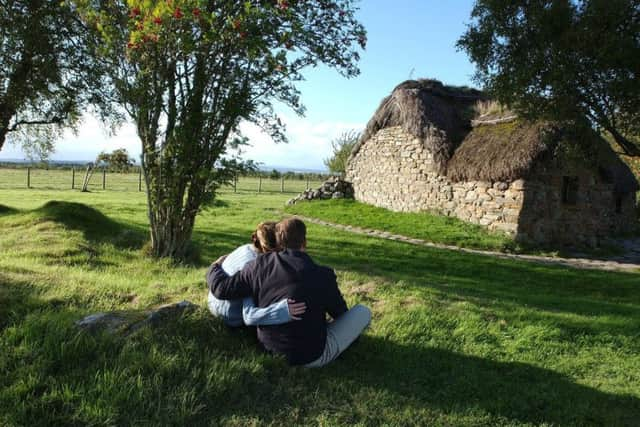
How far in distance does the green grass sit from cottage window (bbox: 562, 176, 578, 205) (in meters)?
2.62

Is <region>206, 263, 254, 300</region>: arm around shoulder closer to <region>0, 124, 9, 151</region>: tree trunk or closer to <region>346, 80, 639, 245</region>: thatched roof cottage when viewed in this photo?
<region>346, 80, 639, 245</region>: thatched roof cottage

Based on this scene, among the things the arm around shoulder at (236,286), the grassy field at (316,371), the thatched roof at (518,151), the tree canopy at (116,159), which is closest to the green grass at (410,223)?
the thatched roof at (518,151)

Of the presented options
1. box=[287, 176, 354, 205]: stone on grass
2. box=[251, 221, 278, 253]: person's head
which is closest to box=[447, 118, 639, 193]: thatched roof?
box=[287, 176, 354, 205]: stone on grass

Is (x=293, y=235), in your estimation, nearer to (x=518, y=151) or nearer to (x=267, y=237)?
(x=267, y=237)

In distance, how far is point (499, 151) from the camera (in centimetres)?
1306

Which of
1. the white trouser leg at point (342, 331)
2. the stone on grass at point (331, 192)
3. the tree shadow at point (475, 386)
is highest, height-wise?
the stone on grass at point (331, 192)

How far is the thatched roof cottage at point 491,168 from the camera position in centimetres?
1230

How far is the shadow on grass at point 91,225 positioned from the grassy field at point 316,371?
40.1 inches

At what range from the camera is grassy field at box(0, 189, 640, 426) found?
2.92 metres

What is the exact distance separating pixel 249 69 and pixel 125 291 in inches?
149

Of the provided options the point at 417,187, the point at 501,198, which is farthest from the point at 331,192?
the point at 501,198

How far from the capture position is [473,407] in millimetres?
3447

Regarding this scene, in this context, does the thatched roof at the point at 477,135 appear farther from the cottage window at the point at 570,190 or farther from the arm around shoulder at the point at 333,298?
the arm around shoulder at the point at 333,298

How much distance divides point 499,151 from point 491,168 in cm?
60
